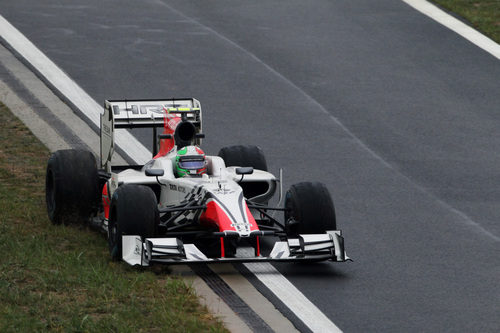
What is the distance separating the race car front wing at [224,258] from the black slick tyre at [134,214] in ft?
0.38

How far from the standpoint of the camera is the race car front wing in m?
11.1

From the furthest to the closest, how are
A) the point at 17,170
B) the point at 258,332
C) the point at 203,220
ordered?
the point at 17,170 → the point at 203,220 → the point at 258,332

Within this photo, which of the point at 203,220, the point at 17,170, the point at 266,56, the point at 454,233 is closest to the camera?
the point at 203,220

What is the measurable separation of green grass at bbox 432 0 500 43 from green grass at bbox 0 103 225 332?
47.6 ft

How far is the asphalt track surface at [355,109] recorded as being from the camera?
454 inches

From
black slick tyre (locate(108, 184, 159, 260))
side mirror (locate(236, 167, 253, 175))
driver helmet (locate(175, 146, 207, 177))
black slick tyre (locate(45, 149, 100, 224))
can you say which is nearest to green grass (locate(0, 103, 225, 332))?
black slick tyre (locate(45, 149, 100, 224))

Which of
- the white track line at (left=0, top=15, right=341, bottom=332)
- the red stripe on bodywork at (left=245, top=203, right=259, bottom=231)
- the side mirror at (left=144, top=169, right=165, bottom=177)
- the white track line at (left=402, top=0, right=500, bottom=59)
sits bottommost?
the white track line at (left=0, top=15, right=341, bottom=332)

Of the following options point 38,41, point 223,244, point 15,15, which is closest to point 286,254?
point 223,244

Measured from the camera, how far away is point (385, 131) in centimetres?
1875

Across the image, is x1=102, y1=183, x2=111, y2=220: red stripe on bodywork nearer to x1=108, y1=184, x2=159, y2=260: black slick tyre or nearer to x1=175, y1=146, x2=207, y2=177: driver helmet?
x1=175, y1=146, x2=207, y2=177: driver helmet

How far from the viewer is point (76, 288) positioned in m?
10.6

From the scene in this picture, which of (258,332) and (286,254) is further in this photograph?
(286,254)

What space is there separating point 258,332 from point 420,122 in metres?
10.2

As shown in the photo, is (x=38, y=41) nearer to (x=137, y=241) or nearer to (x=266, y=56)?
(x=266, y=56)
